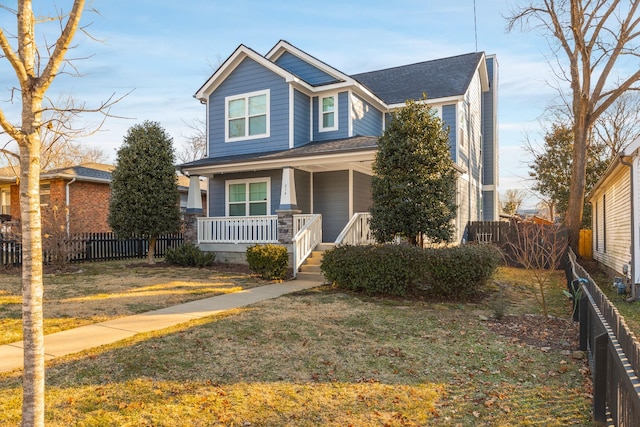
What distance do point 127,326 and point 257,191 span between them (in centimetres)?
928

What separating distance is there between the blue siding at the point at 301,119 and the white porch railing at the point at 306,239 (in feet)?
10.0

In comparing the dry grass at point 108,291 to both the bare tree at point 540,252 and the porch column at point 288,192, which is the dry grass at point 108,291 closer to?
the porch column at point 288,192

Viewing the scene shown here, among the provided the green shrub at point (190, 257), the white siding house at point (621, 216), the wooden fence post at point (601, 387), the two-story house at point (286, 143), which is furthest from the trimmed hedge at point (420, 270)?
the green shrub at point (190, 257)

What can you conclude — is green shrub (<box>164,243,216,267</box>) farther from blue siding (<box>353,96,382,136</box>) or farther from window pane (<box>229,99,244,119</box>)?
blue siding (<box>353,96,382,136</box>)

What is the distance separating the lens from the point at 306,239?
12.4 metres

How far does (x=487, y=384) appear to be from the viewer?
Result: 454cm

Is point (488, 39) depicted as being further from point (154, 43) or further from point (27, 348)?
point (27, 348)

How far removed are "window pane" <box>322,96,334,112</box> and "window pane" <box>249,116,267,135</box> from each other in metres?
2.11

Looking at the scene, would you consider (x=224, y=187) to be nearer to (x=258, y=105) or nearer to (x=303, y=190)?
(x=303, y=190)

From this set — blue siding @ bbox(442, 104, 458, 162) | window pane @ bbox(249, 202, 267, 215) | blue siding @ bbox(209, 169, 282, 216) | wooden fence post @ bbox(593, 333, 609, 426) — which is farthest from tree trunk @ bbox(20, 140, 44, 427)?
blue siding @ bbox(442, 104, 458, 162)

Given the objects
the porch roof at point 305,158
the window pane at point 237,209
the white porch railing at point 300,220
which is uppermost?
the porch roof at point 305,158

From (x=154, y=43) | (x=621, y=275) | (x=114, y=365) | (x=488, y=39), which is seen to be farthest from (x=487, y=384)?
(x=488, y=39)

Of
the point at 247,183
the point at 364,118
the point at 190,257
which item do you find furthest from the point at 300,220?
the point at 364,118

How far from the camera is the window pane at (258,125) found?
49.2 ft
